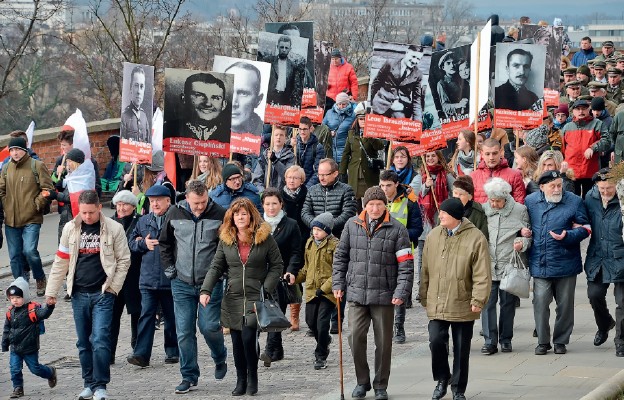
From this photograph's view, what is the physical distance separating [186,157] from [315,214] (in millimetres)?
4100

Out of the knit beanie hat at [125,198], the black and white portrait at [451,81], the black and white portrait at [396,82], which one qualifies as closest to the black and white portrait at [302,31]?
the black and white portrait at [396,82]

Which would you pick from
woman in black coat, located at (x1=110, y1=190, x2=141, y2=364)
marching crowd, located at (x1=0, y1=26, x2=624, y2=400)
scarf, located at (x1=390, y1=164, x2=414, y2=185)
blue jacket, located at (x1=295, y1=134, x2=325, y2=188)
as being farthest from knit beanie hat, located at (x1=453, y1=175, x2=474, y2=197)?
blue jacket, located at (x1=295, y1=134, x2=325, y2=188)

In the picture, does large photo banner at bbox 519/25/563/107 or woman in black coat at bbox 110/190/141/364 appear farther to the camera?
large photo banner at bbox 519/25/563/107

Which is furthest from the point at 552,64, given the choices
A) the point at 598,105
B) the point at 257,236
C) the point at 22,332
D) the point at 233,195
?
the point at 22,332

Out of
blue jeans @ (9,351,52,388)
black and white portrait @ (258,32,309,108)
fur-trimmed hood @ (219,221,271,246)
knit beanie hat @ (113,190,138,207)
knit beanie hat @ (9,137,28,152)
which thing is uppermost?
black and white portrait @ (258,32,309,108)

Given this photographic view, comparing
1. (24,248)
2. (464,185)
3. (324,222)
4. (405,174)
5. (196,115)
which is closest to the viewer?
(464,185)

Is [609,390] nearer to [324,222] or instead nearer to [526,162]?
[324,222]

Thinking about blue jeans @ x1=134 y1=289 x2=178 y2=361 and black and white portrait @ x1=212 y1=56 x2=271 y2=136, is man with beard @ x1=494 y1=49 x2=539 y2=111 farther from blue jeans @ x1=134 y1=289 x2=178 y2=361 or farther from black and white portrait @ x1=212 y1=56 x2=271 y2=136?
blue jeans @ x1=134 y1=289 x2=178 y2=361

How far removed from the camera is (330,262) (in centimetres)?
1222

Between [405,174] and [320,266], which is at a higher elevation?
[405,174]

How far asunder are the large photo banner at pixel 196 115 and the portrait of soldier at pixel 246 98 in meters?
0.77

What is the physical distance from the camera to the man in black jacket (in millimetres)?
11672

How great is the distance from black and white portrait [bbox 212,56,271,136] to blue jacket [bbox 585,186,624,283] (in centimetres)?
429

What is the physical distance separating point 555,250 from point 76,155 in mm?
5844
